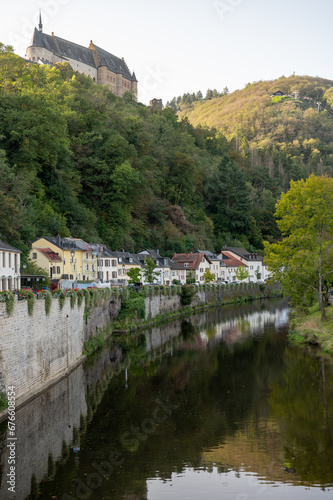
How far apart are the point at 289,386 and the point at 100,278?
38.1 m

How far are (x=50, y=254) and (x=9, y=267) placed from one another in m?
13.0

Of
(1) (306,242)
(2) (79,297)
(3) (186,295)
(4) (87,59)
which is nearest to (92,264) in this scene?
(3) (186,295)

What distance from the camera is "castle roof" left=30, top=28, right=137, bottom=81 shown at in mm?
117556

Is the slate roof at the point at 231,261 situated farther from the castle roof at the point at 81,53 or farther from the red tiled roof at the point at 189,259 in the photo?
the castle roof at the point at 81,53

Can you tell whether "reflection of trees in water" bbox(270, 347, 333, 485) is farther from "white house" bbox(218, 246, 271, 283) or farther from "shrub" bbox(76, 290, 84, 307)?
"white house" bbox(218, 246, 271, 283)

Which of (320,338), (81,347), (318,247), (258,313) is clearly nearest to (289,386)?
(320,338)

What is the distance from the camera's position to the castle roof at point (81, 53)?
4628 inches

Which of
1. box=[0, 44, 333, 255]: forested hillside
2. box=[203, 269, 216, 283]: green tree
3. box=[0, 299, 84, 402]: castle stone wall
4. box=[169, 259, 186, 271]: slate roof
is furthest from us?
box=[203, 269, 216, 283]: green tree

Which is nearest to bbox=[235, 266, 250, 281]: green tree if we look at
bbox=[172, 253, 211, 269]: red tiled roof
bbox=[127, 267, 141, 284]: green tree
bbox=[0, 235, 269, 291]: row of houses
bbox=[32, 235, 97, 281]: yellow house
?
bbox=[0, 235, 269, 291]: row of houses

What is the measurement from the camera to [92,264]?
5988 centimetres

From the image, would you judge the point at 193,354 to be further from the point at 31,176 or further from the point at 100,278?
the point at 31,176

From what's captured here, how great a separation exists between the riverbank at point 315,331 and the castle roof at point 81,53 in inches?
3782

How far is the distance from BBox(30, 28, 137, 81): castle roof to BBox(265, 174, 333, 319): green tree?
3614 inches

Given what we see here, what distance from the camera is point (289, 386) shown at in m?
26.2
